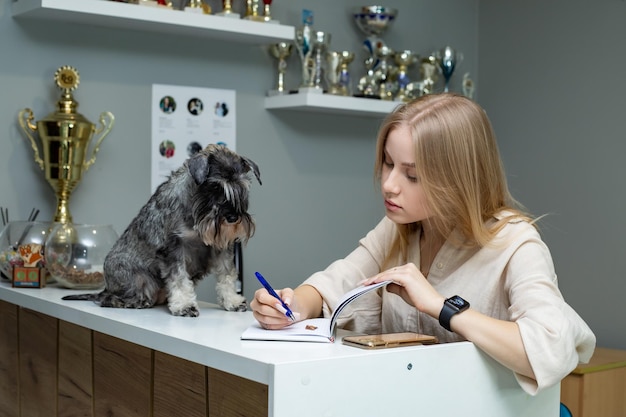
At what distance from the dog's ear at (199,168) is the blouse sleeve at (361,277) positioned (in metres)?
0.36

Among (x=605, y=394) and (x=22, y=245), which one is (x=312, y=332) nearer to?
(x=22, y=245)

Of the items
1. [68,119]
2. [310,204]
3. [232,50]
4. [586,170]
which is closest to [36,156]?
[68,119]

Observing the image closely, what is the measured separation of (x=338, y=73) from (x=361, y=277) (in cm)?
178

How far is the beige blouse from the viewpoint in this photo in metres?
1.59

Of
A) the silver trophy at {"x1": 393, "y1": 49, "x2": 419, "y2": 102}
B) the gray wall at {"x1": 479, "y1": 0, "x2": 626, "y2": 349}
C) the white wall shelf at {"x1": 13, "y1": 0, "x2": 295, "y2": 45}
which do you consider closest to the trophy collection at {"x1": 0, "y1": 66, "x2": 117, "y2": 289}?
the white wall shelf at {"x1": 13, "y1": 0, "x2": 295, "y2": 45}

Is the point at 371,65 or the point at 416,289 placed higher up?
the point at 371,65

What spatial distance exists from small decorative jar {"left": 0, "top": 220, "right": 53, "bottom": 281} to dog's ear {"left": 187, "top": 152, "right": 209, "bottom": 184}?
94 cm

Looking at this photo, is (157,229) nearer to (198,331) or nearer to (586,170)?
(198,331)

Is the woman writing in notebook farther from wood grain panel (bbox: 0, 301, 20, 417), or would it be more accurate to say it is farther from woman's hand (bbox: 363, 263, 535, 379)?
wood grain panel (bbox: 0, 301, 20, 417)

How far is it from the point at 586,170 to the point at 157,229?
7.71ft

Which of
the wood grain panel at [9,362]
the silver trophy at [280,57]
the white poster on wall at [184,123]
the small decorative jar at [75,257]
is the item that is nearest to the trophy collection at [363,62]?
the silver trophy at [280,57]

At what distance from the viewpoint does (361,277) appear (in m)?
2.10

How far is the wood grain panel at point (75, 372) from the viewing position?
2.10 meters

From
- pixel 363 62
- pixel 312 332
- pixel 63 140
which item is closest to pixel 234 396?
pixel 312 332
